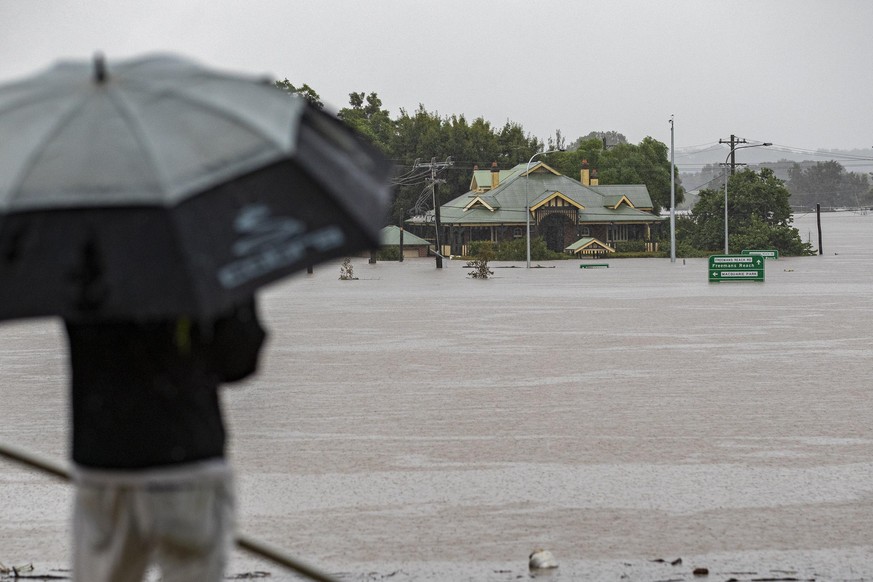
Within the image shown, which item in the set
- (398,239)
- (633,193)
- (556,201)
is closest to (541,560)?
(556,201)

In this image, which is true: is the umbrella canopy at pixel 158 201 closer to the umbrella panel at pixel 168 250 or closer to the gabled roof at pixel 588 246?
the umbrella panel at pixel 168 250

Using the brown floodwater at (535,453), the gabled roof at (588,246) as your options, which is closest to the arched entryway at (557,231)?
the gabled roof at (588,246)

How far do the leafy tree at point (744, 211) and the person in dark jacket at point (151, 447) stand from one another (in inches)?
3739

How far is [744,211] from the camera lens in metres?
99.5

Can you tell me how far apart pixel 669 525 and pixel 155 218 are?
5.16 metres

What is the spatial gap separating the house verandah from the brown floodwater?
251ft

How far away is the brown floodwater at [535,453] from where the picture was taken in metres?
7.08

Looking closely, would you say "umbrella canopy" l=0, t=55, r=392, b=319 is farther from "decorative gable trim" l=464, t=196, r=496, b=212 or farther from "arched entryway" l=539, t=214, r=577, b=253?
"decorative gable trim" l=464, t=196, r=496, b=212

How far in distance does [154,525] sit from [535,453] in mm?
7244

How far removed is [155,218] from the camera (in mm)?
3092

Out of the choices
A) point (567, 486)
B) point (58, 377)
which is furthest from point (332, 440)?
point (58, 377)

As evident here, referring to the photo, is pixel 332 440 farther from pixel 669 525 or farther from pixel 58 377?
pixel 58 377

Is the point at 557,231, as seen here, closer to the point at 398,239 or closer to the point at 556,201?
the point at 556,201

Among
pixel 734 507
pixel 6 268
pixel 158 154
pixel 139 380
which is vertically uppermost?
pixel 158 154
